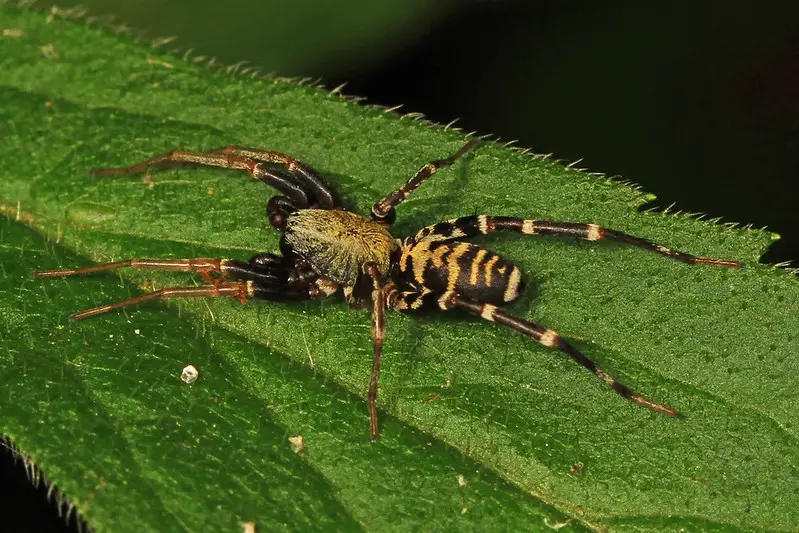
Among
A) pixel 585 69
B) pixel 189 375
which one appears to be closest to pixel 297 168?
pixel 189 375

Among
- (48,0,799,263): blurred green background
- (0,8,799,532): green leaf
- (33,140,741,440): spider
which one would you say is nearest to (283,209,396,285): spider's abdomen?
(33,140,741,440): spider

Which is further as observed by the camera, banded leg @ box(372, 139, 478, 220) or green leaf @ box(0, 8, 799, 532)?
banded leg @ box(372, 139, 478, 220)

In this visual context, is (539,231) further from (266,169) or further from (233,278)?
(233,278)

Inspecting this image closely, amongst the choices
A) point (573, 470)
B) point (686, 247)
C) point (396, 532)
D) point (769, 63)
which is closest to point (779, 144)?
point (769, 63)

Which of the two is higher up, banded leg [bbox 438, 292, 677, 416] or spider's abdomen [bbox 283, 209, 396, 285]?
spider's abdomen [bbox 283, 209, 396, 285]

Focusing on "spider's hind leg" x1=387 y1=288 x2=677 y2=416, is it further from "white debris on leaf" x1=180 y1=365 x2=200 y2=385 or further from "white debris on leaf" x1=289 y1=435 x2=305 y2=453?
"white debris on leaf" x1=180 y1=365 x2=200 y2=385

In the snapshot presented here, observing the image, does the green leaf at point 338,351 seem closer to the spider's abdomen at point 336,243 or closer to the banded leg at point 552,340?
the banded leg at point 552,340
